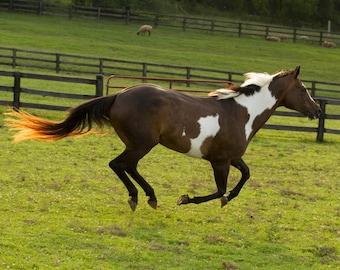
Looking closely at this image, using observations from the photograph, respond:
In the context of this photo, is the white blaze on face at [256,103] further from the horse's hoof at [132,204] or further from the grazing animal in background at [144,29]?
the grazing animal in background at [144,29]

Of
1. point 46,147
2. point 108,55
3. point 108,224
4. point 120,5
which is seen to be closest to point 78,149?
point 46,147

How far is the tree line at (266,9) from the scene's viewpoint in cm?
6244

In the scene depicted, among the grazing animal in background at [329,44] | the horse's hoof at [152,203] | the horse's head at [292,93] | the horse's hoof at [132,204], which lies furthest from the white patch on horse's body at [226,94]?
the grazing animal in background at [329,44]

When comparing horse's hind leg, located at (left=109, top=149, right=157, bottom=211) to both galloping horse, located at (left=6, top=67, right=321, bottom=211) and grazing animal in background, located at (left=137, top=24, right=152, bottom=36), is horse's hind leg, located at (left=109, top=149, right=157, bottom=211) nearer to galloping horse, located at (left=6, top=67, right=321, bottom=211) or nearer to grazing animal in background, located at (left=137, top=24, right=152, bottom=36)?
galloping horse, located at (left=6, top=67, right=321, bottom=211)

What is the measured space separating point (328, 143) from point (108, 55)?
21.4m

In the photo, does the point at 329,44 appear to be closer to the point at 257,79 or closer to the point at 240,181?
the point at 257,79

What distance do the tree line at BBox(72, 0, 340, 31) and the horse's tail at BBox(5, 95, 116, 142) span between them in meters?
51.4

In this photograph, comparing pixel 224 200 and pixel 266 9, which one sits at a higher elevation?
pixel 266 9

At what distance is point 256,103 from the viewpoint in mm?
9570

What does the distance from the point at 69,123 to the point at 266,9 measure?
2528 inches

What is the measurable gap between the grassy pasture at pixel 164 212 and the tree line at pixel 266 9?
46.2m

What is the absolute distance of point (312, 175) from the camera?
42.7 feet

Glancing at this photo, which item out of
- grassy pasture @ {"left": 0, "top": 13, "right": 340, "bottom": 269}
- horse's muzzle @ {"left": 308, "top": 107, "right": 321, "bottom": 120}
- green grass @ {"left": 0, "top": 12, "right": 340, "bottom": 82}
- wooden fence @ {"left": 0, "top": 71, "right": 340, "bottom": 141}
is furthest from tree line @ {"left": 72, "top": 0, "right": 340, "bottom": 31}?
horse's muzzle @ {"left": 308, "top": 107, "right": 321, "bottom": 120}

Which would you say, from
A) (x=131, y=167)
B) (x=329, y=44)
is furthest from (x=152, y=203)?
(x=329, y=44)
